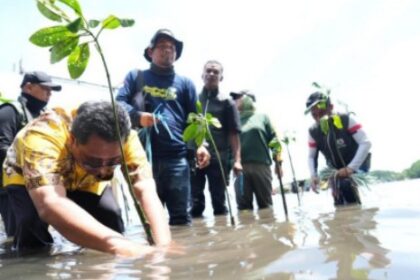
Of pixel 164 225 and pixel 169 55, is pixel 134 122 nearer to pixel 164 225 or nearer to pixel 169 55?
pixel 169 55

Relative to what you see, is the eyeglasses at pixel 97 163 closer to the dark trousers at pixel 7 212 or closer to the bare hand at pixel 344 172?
the dark trousers at pixel 7 212

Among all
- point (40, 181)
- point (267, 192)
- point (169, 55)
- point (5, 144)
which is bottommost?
point (267, 192)

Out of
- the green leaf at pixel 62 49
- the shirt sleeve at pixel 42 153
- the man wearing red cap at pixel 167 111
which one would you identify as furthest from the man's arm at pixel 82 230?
the man wearing red cap at pixel 167 111

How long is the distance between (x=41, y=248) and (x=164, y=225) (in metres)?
0.86

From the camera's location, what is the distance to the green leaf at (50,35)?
6.31 ft

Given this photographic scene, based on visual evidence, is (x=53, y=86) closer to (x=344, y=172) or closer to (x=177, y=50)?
(x=177, y=50)

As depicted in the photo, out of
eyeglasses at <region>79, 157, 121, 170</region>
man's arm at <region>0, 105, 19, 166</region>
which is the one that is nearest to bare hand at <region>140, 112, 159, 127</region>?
man's arm at <region>0, 105, 19, 166</region>

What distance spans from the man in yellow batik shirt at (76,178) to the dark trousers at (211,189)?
2.39 metres

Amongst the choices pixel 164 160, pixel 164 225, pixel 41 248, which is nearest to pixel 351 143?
pixel 164 160

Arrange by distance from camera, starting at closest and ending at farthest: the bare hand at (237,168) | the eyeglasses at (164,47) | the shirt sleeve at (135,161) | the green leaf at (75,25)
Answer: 1. the green leaf at (75,25)
2. the shirt sleeve at (135,161)
3. the eyeglasses at (164,47)
4. the bare hand at (237,168)

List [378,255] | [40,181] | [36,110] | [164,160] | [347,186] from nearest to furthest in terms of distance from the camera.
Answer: [378,255] < [40,181] < [164,160] < [36,110] < [347,186]

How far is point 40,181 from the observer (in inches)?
82.5

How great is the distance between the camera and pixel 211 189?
205 inches

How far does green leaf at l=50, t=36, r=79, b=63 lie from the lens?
1963mm
